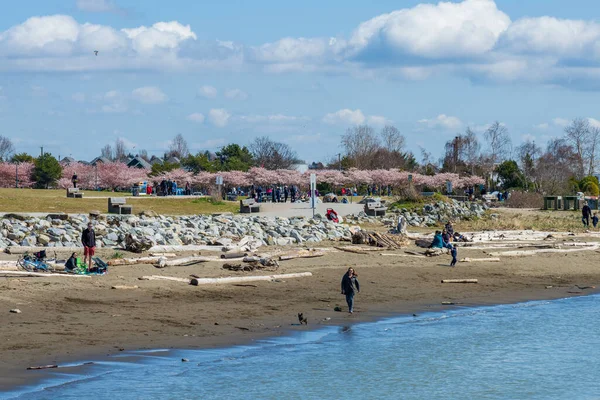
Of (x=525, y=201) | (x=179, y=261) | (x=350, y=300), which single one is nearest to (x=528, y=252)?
(x=350, y=300)

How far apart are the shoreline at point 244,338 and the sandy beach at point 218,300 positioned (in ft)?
0.15

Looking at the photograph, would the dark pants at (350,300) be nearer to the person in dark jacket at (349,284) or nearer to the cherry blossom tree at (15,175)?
the person in dark jacket at (349,284)

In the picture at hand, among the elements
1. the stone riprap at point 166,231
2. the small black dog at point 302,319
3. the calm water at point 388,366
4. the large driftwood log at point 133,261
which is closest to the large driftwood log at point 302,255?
the stone riprap at point 166,231

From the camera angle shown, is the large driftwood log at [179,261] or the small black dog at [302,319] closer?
the small black dog at [302,319]

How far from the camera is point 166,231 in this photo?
33.6 metres

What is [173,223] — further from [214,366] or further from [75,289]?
[214,366]

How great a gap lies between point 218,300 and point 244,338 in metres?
3.38

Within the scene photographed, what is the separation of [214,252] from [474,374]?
12.2m

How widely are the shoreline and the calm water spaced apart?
24 centimetres

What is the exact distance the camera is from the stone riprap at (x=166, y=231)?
30000 mm

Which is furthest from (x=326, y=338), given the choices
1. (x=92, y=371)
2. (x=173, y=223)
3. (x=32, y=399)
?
(x=173, y=223)

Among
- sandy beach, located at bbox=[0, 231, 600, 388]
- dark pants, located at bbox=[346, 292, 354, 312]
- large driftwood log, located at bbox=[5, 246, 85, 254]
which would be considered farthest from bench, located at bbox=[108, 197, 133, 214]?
dark pants, located at bbox=[346, 292, 354, 312]

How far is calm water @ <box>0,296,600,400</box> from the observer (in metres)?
16.1

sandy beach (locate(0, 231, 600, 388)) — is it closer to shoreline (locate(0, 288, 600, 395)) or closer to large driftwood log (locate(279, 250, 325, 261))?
shoreline (locate(0, 288, 600, 395))
